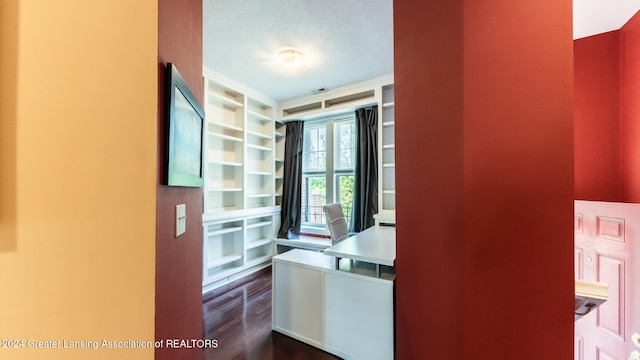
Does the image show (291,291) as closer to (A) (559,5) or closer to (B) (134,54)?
(B) (134,54)

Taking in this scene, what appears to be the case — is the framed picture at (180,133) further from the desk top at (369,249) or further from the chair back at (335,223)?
the chair back at (335,223)

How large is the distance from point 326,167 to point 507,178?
3111 millimetres

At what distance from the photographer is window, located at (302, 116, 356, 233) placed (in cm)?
375

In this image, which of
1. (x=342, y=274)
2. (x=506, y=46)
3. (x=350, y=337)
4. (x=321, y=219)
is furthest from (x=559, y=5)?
(x=321, y=219)

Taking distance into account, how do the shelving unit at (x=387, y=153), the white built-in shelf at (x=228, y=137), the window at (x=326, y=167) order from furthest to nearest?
1. the window at (x=326, y=167)
2. the shelving unit at (x=387, y=153)
3. the white built-in shelf at (x=228, y=137)

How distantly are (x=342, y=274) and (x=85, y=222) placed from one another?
1536 millimetres

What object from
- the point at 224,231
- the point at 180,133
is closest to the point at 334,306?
the point at 180,133

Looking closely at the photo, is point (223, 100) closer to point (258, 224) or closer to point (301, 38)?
point (301, 38)

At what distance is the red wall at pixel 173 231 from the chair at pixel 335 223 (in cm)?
158

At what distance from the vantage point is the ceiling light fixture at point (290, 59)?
2386mm

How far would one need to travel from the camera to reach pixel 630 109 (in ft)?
5.01

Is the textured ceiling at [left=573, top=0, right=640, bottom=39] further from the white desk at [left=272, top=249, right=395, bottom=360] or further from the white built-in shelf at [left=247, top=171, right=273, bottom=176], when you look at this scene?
the white built-in shelf at [left=247, top=171, right=273, bottom=176]

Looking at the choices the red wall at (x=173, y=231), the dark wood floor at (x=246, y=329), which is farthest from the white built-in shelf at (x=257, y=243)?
the red wall at (x=173, y=231)

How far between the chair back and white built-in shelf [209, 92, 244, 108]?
2.07m
